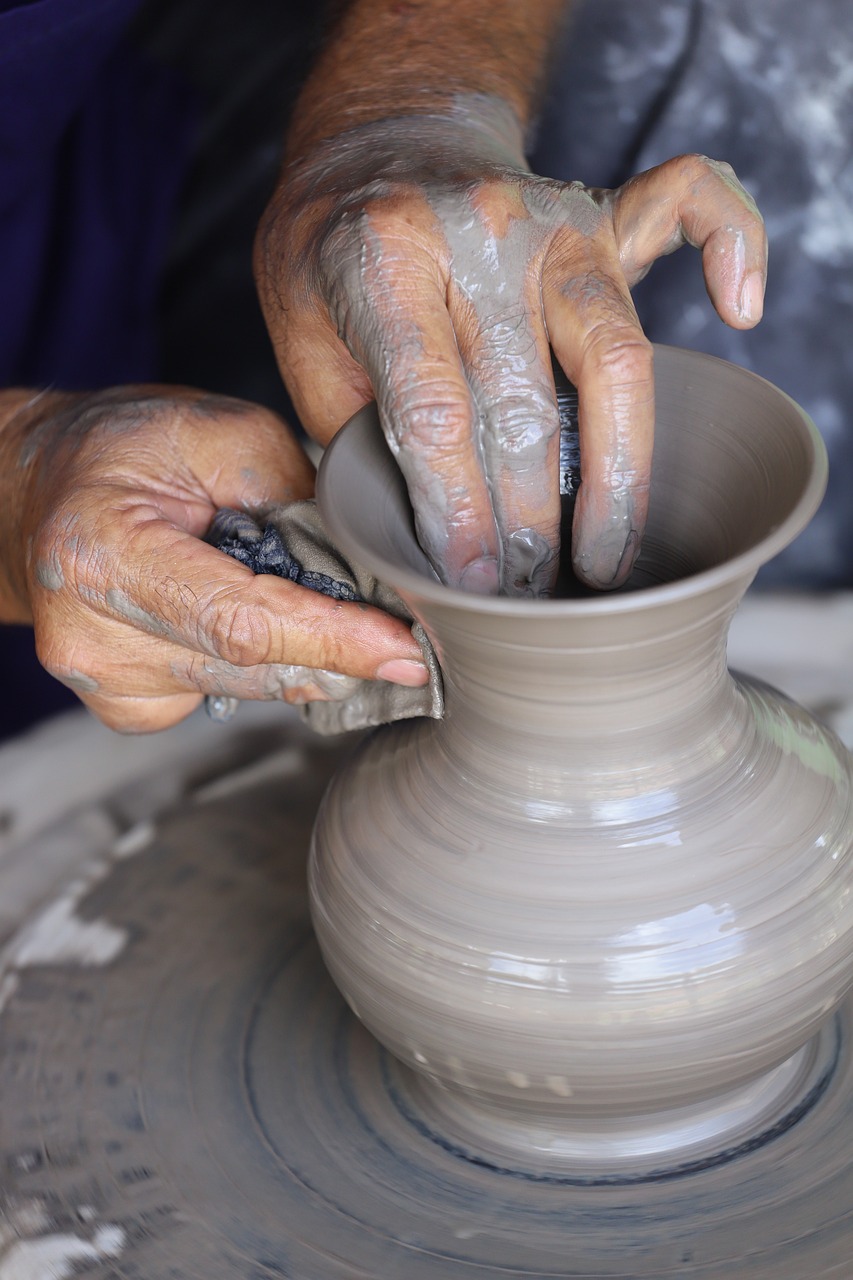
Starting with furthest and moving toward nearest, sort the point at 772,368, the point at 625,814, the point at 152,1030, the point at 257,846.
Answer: the point at 772,368 → the point at 257,846 → the point at 152,1030 → the point at 625,814

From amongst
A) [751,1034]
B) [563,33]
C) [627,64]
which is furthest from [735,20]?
[751,1034]

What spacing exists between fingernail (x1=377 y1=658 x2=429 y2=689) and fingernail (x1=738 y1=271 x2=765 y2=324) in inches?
14.1

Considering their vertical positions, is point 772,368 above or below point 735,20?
below

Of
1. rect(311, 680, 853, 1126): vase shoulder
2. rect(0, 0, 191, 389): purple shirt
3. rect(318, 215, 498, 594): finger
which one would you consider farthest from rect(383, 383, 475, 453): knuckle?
rect(0, 0, 191, 389): purple shirt

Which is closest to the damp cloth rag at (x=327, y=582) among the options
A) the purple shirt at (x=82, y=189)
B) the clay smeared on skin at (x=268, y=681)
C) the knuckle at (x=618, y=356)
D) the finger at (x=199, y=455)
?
the clay smeared on skin at (x=268, y=681)

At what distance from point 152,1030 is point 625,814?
21.4 inches

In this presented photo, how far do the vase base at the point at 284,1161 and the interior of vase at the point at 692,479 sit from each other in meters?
0.44

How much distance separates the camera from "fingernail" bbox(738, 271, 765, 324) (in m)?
0.97

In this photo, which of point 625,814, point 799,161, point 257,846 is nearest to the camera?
point 625,814

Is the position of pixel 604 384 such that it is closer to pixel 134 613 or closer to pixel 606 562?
pixel 606 562

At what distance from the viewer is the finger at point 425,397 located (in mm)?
918

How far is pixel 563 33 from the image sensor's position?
1.70 m

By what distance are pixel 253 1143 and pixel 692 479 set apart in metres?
0.64

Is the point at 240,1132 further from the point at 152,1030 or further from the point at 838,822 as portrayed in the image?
the point at 838,822
